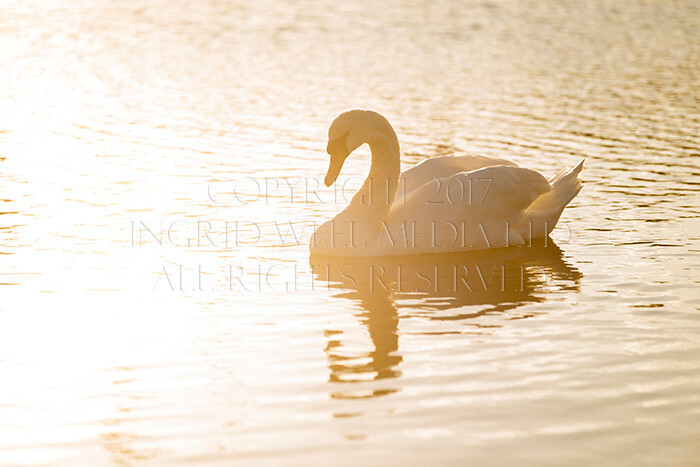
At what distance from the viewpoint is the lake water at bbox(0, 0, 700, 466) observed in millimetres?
6133

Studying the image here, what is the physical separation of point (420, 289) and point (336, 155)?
170cm

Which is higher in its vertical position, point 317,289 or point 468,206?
point 468,206

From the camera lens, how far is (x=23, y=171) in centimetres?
1373

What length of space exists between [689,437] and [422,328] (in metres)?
2.49

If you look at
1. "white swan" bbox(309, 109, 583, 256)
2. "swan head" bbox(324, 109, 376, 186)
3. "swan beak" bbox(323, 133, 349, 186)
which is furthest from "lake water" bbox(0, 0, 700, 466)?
"swan head" bbox(324, 109, 376, 186)

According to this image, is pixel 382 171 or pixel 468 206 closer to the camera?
pixel 468 206

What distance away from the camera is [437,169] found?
35.4ft

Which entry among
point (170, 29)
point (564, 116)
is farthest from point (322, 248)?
point (170, 29)

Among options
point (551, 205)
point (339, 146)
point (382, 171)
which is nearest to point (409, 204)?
point (382, 171)

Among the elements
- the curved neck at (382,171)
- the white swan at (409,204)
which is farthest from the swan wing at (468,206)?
the curved neck at (382,171)

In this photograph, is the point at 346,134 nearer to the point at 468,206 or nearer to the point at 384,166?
the point at 384,166

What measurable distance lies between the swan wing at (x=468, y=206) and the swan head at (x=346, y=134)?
0.68 m

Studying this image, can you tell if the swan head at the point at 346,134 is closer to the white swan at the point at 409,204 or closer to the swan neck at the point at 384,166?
the white swan at the point at 409,204

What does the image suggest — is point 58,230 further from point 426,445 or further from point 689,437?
point 689,437
